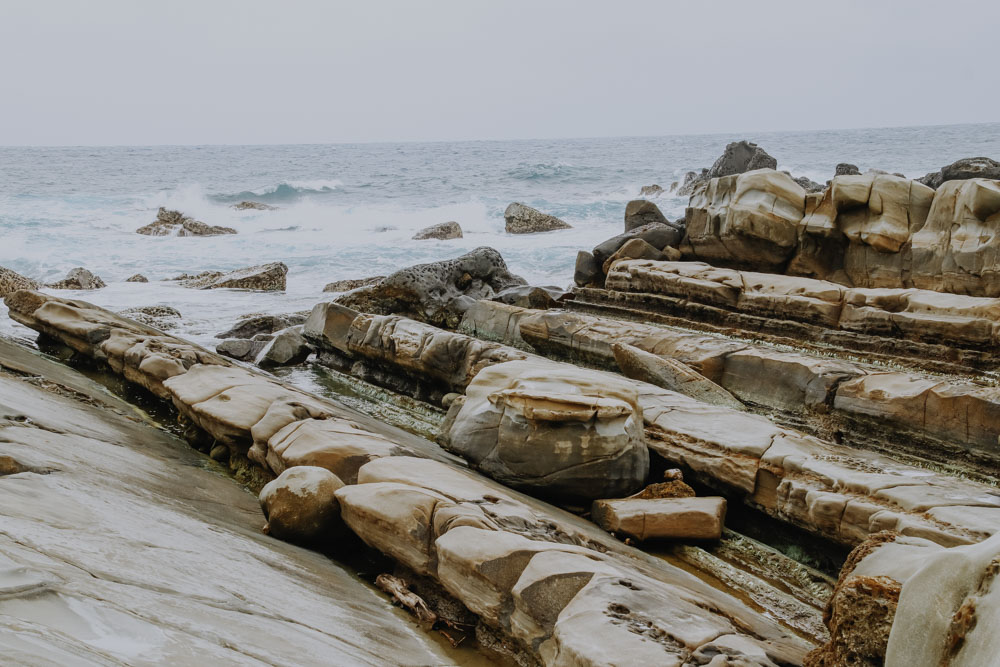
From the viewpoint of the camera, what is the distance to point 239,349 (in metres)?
9.91

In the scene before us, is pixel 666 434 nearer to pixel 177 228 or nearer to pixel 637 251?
pixel 637 251

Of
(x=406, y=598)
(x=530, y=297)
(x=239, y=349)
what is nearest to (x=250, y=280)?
(x=239, y=349)

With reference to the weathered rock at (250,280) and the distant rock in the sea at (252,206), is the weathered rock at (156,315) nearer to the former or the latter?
the weathered rock at (250,280)

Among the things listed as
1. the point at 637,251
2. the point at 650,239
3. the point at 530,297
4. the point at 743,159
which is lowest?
the point at 530,297

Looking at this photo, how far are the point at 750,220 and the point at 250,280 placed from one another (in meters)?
9.45

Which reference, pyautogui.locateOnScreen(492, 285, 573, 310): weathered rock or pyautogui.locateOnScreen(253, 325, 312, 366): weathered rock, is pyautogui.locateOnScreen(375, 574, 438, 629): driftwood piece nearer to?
pyautogui.locateOnScreen(253, 325, 312, 366): weathered rock

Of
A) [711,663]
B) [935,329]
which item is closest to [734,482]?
[711,663]

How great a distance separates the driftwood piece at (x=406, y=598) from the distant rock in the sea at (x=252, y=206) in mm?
30311

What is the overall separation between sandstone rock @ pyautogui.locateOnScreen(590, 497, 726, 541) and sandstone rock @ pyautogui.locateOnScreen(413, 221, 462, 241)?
58.0 ft

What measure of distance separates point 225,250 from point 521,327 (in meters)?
14.6

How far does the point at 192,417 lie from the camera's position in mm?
6160

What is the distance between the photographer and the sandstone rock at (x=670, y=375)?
7.12 metres

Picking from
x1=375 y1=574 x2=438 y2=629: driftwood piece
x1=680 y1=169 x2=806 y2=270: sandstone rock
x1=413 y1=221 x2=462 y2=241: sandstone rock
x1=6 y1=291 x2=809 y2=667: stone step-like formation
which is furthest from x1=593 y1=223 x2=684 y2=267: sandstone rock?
x1=413 y1=221 x2=462 y2=241: sandstone rock

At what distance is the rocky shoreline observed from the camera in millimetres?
3203
